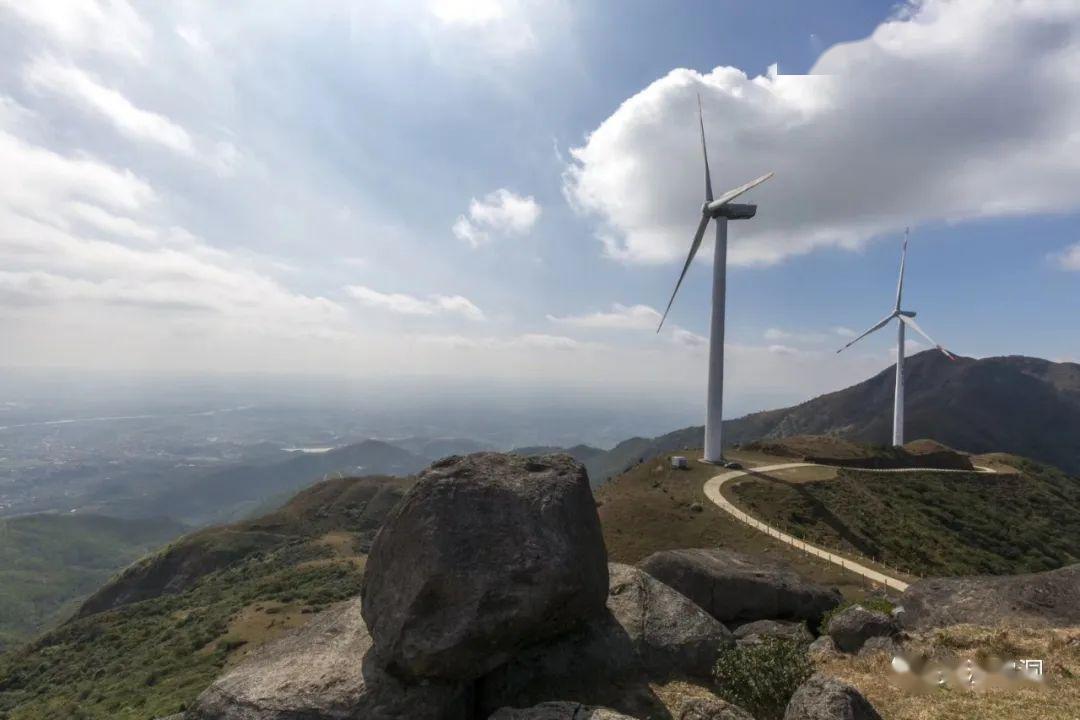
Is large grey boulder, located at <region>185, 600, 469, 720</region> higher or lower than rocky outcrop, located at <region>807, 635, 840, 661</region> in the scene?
higher

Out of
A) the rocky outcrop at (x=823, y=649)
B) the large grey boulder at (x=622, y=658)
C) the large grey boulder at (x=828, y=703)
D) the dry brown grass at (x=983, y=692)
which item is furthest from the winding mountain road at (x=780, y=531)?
the large grey boulder at (x=828, y=703)

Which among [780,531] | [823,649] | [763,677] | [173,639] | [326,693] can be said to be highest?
[763,677]

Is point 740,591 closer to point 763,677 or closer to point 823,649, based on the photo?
point 823,649

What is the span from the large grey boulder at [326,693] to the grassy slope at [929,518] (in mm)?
50631

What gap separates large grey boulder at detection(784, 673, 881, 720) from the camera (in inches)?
431

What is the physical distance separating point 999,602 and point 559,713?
2355 centimetres

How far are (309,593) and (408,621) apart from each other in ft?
179

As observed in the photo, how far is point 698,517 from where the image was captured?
54.5 metres

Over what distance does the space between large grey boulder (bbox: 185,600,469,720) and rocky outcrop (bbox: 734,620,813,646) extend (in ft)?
42.9

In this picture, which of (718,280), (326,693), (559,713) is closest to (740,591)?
(559,713)

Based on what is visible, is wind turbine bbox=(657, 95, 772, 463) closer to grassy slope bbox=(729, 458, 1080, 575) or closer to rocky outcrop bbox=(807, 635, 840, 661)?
grassy slope bbox=(729, 458, 1080, 575)

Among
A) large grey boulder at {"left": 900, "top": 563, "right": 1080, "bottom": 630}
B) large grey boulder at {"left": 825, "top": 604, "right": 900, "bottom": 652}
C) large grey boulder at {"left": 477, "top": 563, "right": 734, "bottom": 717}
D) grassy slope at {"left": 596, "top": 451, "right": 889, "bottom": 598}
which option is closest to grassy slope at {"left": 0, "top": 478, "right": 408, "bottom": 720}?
grassy slope at {"left": 596, "top": 451, "right": 889, "bottom": 598}

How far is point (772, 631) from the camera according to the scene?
868 inches

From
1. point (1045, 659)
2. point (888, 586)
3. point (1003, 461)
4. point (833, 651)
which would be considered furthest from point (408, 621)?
point (1003, 461)
